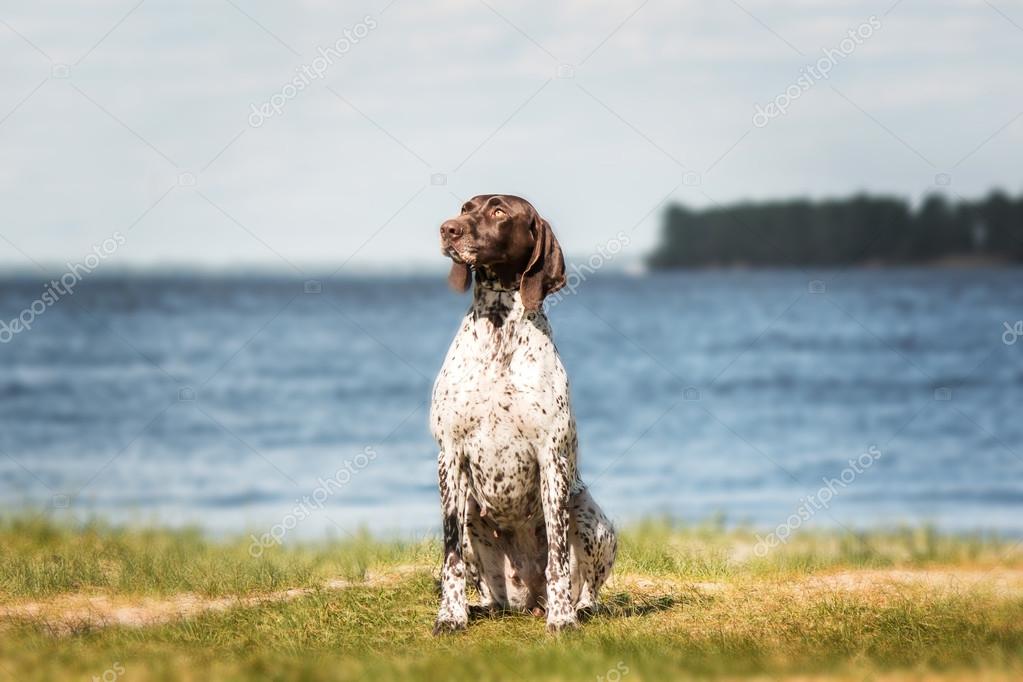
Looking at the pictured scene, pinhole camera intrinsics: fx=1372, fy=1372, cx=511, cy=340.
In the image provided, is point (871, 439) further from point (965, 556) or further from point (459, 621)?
point (459, 621)

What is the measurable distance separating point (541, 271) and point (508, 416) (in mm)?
849

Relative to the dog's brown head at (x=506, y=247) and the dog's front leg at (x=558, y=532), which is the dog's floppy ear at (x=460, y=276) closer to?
the dog's brown head at (x=506, y=247)

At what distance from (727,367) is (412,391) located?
9099 mm

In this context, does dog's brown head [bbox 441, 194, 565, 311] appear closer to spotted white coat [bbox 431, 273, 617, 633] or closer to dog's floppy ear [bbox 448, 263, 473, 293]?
dog's floppy ear [bbox 448, 263, 473, 293]

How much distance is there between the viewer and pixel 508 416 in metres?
7.74

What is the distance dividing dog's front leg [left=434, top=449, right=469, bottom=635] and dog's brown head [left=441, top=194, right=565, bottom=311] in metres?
1.04

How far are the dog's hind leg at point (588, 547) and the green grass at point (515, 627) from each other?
26 cm

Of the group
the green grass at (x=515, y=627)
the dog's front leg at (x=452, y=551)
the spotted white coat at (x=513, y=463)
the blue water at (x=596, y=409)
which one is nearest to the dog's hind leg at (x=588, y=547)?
the spotted white coat at (x=513, y=463)

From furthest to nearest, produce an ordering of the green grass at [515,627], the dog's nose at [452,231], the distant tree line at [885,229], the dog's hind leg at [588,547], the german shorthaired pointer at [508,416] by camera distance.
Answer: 1. the distant tree line at [885,229]
2. the dog's hind leg at [588,547]
3. the german shorthaired pointer at [508,416]
4. the dog's nose at [452,231]
5. the green grass at [515,627]

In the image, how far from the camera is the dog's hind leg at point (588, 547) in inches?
319

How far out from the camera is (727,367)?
37.2 meters

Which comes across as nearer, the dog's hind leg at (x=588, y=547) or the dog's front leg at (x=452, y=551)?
the dog's front leg at (x=452, y=551)

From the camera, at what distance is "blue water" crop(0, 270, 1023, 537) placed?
62.0ft

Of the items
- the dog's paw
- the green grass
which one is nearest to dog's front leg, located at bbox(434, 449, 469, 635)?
the dog's paw
